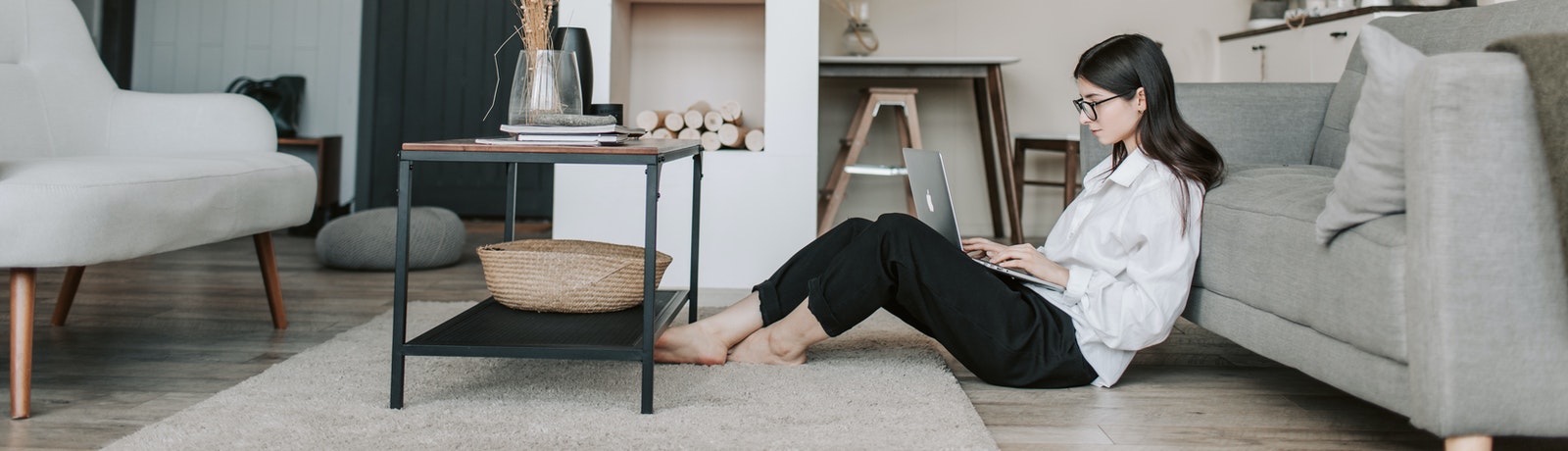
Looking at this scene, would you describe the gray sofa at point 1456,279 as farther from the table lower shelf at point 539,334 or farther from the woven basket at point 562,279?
the woven basket at point 562,279

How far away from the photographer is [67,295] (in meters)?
2.49

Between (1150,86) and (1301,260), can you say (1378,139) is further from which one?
(1150,86)

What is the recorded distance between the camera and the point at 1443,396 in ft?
4.27

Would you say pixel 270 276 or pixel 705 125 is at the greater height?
pixel 705 125

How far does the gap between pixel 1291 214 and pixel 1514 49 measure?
0.48 meters

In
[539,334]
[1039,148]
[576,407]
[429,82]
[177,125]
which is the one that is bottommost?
[576,407]

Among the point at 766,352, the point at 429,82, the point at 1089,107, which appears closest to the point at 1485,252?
the point at 1089,107

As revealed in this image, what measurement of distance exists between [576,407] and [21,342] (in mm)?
837

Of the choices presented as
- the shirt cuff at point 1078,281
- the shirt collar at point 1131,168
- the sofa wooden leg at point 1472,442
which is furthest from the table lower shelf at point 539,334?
the sofa wooden leg at point 1472,442

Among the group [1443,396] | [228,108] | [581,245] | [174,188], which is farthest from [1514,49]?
[228,108]

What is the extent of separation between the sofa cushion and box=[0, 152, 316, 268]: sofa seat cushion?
7.09ft

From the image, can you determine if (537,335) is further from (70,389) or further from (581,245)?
(70,389)

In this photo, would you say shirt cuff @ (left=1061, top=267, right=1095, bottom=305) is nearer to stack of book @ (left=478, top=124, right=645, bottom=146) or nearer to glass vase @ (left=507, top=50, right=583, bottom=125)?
stack of book @ (left=478, top=124, right=645, bottom=146)

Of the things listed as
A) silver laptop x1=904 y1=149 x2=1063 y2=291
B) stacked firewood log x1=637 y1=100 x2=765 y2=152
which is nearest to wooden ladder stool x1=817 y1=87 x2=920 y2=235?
stacked firewood log x1=637 y1=100 x2=765 y2=152
